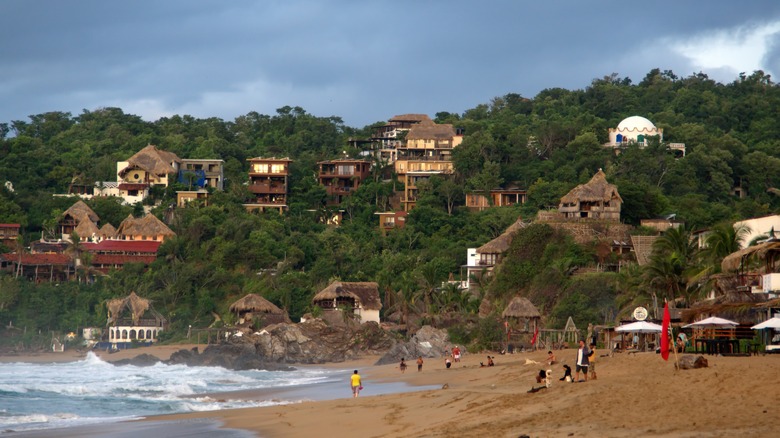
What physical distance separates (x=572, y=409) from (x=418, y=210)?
56243 millimetres

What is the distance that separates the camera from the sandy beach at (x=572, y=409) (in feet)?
51.4

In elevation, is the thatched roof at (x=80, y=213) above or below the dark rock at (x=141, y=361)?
above

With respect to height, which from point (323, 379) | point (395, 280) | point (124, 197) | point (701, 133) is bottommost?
point (323, 379)

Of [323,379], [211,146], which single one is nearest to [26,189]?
[211,146]

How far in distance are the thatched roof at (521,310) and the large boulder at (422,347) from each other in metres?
3.15

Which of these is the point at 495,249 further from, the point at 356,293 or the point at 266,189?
the point at 266,189

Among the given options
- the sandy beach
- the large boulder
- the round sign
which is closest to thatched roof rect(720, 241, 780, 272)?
the round sign

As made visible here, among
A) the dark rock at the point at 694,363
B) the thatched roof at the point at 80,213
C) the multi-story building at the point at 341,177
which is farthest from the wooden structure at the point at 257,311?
the dark rock at the point at 694,363

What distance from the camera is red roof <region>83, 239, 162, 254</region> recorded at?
70062 mm

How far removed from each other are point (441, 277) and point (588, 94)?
45.6 meters

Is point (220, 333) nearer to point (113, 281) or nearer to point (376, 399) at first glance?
point (113, 281)

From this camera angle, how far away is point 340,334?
55031mm

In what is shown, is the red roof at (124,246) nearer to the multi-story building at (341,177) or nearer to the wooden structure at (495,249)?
the multi-story building at (341,177)

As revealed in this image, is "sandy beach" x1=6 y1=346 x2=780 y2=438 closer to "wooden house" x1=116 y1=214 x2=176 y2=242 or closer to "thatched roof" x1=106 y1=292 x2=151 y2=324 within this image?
"thatched roof" x1=106 y1=292 x2=151 y2=324
